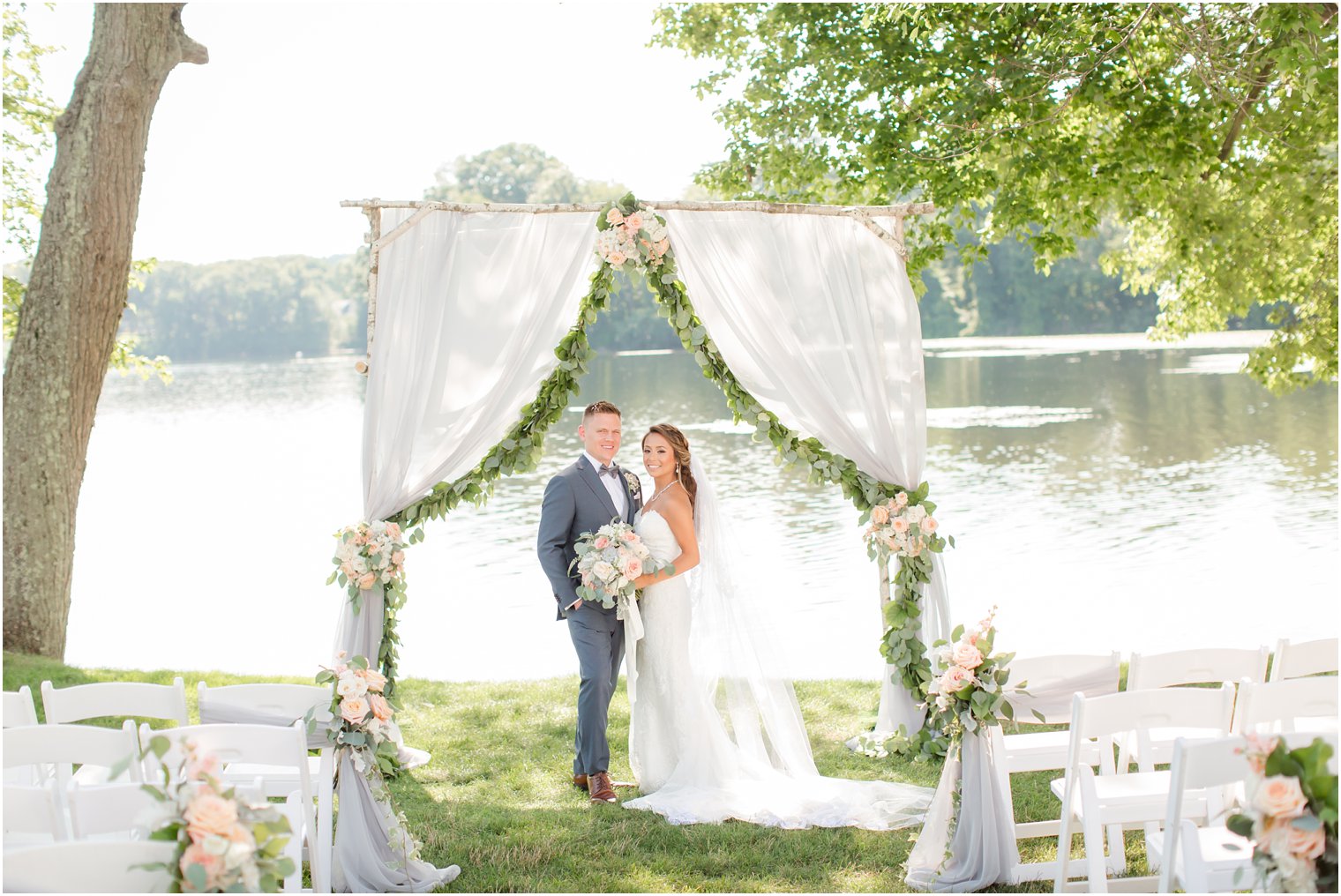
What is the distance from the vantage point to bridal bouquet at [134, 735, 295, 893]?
2.69 m

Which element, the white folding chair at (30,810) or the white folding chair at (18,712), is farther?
the white folding chair at (18,712)

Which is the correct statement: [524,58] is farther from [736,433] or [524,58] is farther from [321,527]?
[321,527]

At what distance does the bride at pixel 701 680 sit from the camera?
544 centimetres

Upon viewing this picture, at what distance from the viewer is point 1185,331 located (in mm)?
10641

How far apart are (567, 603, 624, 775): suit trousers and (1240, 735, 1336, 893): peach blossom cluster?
3.10 metres

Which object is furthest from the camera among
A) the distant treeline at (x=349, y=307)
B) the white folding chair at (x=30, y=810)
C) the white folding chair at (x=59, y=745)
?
the distant treeline at (x=349, y=307)

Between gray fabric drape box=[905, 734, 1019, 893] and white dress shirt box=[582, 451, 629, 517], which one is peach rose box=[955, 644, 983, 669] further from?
white dress shirt box=[582, 451, 629, 517]

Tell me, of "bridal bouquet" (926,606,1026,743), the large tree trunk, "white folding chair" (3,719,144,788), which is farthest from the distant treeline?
"white folding chair" (3,719,144,788)

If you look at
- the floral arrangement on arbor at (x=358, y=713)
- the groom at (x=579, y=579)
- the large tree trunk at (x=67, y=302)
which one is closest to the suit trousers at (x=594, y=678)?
the groom at (x=579, y=579)

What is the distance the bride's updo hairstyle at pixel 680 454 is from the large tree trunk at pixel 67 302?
463 cm

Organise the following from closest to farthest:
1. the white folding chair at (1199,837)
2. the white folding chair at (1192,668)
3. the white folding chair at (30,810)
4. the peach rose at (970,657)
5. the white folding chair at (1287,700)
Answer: the white folding chair at (30,810) → the white folding chair at (1199,837) → the white folding chair at (1287,700) → the white folding chair at (1192,668) → the peach rose at (970,657)

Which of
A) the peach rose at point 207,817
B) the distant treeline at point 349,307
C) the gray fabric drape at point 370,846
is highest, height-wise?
the distant treeline at point 349,307

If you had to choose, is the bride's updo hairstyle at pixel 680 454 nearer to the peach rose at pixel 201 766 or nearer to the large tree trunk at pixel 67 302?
the peach rose at pixel 201 766

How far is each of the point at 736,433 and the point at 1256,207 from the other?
14428mm
